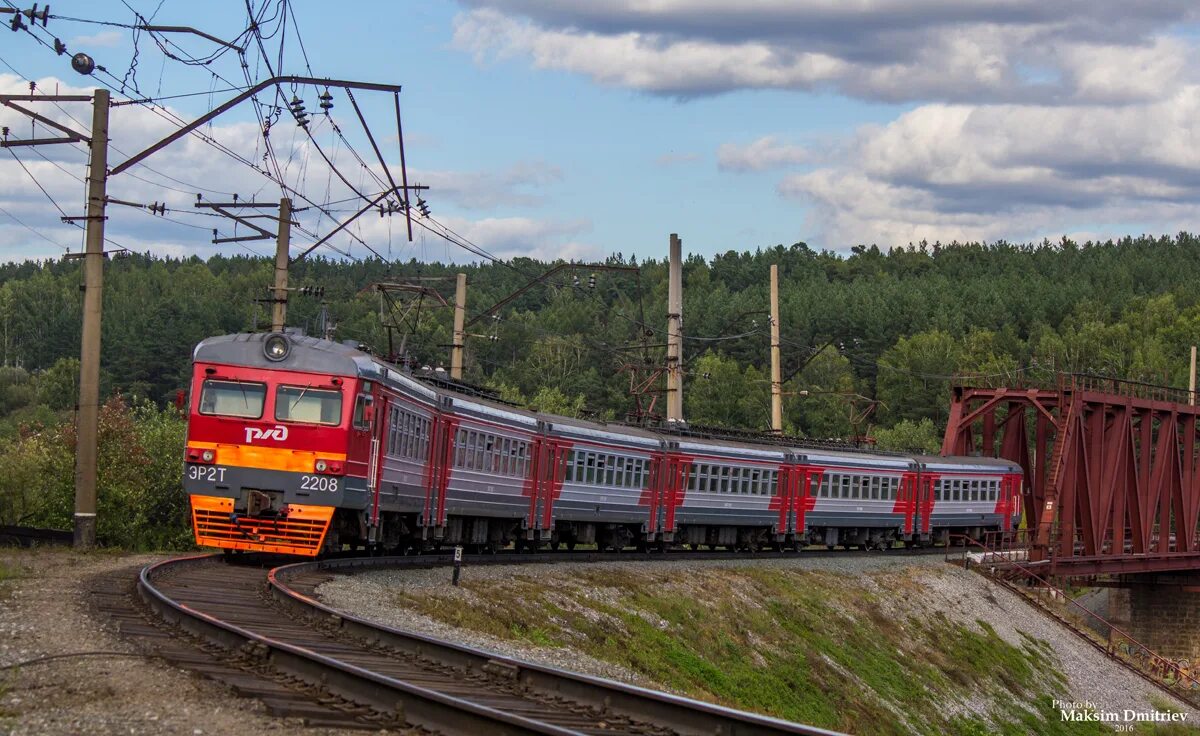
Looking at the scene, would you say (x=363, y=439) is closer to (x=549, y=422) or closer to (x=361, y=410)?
(x=361, y=410)

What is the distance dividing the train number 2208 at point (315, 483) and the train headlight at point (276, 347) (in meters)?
1.89

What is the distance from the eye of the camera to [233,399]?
2325 cm

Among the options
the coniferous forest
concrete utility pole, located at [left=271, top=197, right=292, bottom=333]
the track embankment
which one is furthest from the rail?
the coniferous forest

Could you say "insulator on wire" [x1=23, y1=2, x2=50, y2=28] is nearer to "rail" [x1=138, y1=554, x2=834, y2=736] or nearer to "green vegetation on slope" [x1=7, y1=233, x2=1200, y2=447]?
"rail" [x1=138, y1=554, x2=834, y2=736]

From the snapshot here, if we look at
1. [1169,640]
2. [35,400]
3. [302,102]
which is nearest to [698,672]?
[302,102]

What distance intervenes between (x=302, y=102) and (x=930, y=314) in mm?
141489

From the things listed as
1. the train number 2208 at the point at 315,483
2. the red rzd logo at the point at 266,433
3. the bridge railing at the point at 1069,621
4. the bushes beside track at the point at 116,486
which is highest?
the red rzd logo at the point at 266,433

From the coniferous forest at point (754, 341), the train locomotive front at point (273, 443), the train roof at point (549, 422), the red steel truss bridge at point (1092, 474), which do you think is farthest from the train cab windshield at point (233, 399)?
the coniferous forest at point (754, 341)

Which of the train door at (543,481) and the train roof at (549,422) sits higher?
the train roof at (549,422)

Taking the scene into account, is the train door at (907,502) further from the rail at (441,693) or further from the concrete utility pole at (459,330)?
the rail at (441,693)

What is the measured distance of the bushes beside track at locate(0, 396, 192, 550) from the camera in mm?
37562

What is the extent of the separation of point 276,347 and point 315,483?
220 centimetres

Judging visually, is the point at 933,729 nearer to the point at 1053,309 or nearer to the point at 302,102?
the point at 302,102

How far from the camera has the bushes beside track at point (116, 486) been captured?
123 ft
